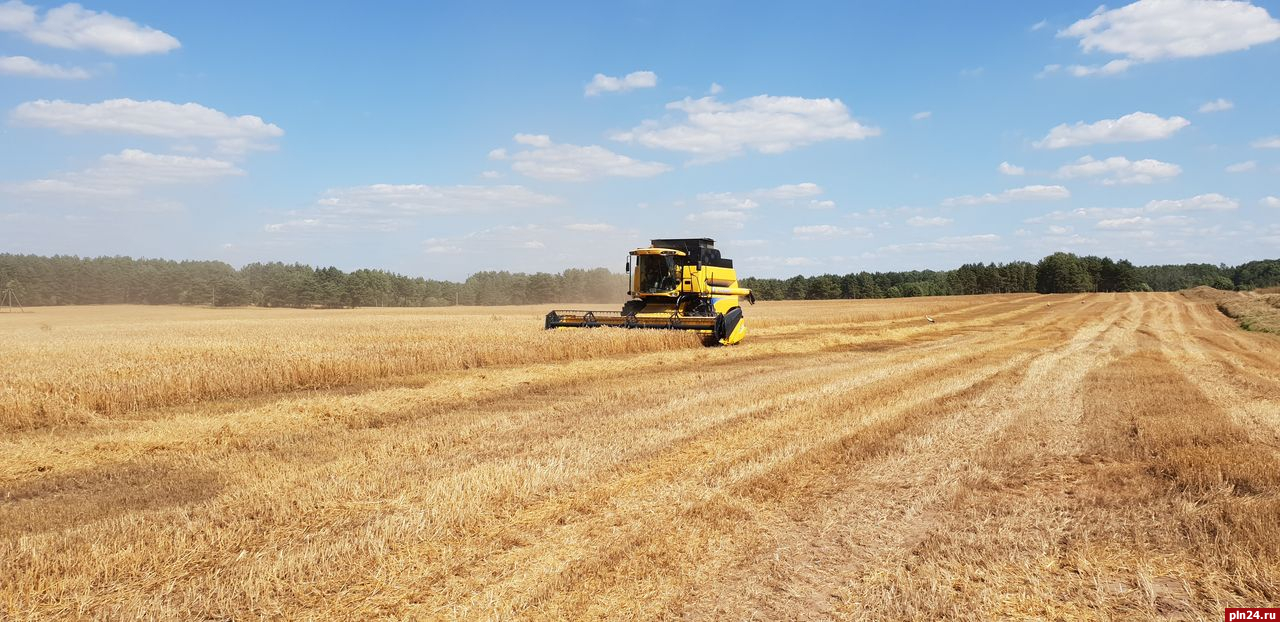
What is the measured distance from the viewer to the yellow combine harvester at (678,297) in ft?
64.2

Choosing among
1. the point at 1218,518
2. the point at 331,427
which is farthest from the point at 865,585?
the point at 331,427

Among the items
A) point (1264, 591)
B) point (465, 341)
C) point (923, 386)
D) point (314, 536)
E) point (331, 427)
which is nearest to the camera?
point (1264, 591)

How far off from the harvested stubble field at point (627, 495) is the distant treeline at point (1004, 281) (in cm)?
10122

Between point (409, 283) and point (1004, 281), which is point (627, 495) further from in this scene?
point (1004, 281)

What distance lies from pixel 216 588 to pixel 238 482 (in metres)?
2.56

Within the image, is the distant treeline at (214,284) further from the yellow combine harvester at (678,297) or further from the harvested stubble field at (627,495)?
the harvested stubble field at (627,495)

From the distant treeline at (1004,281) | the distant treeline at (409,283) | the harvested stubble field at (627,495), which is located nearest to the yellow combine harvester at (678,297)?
the harvested stubble field at (627,495)

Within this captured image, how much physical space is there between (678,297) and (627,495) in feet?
49.8

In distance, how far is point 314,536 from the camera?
15.6 feet

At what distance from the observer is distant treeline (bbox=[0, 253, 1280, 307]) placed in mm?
86312

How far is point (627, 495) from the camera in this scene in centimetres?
573

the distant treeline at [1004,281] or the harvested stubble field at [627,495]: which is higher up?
the distant treeline at [1004,281]

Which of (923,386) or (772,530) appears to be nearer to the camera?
(772,530)

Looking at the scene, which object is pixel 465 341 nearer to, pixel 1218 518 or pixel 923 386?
pixel 923 386
